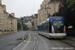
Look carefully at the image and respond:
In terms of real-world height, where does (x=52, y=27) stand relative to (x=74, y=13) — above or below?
below

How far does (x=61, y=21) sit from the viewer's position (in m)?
17.6

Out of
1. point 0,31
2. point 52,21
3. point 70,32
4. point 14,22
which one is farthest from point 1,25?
point 52,21

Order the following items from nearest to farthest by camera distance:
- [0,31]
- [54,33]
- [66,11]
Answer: [54,33] → [66,11] → [0,31]

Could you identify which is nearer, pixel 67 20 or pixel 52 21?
pixel 52 21

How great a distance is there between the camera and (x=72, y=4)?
1770 centimetres

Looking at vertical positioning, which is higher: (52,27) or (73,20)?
(73,20)

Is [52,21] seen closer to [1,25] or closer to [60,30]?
[60,30]

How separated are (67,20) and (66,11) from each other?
223 centimetres

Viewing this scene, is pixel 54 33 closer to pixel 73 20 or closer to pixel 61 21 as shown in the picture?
pixel 61 21

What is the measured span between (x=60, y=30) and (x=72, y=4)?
435 centimetres

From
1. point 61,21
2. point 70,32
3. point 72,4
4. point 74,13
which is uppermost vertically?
point 72,4

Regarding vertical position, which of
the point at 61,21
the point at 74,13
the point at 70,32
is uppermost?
the point at 74,13

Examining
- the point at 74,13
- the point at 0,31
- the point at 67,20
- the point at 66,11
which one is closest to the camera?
the point at 74,13

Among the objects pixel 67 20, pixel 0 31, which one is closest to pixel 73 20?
pixel 67 20
